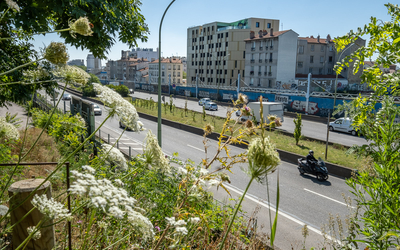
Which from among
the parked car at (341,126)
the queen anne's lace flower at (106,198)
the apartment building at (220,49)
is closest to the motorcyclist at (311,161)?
the queen anne's lace flower at (106,198)

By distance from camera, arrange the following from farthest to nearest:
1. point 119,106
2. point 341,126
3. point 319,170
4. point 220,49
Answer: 1. point 220,49
2. point 341,126
3. point 319,170
4. point 119,106

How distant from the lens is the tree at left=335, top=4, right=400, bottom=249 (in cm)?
206

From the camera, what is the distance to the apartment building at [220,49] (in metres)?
78.7

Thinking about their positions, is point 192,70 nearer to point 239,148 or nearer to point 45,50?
point 239,148

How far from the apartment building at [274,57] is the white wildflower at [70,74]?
64.4 m

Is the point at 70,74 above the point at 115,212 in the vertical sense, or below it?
above

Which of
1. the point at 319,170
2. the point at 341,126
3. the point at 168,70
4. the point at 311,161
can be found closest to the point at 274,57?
the point at 341,126

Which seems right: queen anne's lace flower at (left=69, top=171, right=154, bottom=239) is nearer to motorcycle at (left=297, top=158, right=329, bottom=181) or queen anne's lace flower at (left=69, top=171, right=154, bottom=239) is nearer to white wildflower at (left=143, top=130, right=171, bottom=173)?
white wildflower at (left=143, top=130, right=171, bottom=173)

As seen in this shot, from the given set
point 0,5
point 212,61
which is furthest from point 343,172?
point 212,61

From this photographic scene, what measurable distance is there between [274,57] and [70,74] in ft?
215

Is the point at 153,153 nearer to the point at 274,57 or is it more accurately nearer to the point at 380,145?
the point at 380,145

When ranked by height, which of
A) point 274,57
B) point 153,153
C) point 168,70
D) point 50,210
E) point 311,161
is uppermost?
point 274,57

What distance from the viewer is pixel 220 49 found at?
271 ft

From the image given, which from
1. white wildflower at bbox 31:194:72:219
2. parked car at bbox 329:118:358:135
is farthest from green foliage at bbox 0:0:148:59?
parked car at bbox 329:118:358:135
